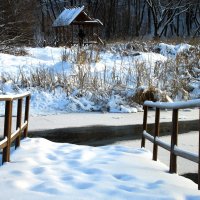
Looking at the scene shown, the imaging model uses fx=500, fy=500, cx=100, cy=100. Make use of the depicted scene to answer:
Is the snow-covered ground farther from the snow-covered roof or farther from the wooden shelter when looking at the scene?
the snow-covered roof

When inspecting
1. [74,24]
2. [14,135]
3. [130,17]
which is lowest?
[14,135]

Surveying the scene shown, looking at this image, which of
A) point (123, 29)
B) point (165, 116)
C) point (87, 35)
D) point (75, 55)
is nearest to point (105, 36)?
point (123, 29)

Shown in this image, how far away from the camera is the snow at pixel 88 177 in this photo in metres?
4.30

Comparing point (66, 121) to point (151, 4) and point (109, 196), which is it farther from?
point (151, 4)

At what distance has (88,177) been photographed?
5043 mm

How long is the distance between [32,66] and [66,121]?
4609 millimetres

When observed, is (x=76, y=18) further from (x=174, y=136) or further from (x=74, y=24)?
(x=174, y=136)

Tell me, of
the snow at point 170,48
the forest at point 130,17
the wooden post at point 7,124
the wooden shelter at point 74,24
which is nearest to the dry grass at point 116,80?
the snow at point 170,48

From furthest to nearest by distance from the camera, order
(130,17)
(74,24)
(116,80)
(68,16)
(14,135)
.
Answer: (130,17) → (68,16) → (74,24) → (116,80) → (14,135)

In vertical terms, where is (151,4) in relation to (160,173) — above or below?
above

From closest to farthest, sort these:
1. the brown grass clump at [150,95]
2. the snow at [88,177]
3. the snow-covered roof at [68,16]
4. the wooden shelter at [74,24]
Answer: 1. the snow at [88,177]
2. the brown grass clump at [150,95]
3. the wooden shelter at [74,24]
4. the snow-covered roof at [68,16]

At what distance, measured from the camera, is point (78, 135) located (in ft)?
32.4

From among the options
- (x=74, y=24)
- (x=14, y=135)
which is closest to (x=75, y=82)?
(x=14, y=135)

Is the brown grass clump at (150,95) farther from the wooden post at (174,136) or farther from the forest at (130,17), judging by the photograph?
the forest at (130,17)
